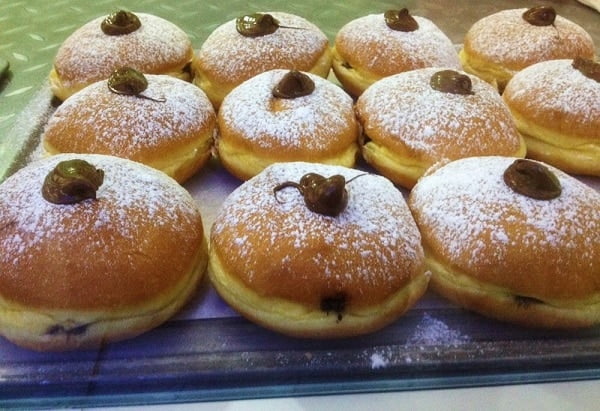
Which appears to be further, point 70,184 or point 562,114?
point 562,114

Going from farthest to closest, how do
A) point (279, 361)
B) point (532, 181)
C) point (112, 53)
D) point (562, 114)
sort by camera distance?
point (112, 53) < point (562, 114) < point (532, 181) < point (279, 361)

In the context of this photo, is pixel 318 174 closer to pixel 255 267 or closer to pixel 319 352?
pixel 255 267

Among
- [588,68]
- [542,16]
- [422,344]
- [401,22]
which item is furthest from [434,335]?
[542,16]

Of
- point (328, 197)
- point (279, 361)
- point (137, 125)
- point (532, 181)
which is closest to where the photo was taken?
point (279, 361)

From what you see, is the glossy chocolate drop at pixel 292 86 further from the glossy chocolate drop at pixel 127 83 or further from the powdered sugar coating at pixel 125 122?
the glossy chocolate drop at pixel 127 83

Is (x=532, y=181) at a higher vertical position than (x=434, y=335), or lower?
higher

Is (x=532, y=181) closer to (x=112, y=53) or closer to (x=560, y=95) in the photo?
(x=560, y=95)

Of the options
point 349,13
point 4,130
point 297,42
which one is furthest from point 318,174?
point 349,13

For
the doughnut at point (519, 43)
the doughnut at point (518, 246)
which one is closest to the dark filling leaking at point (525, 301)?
the doughnut at point (518, 246)
